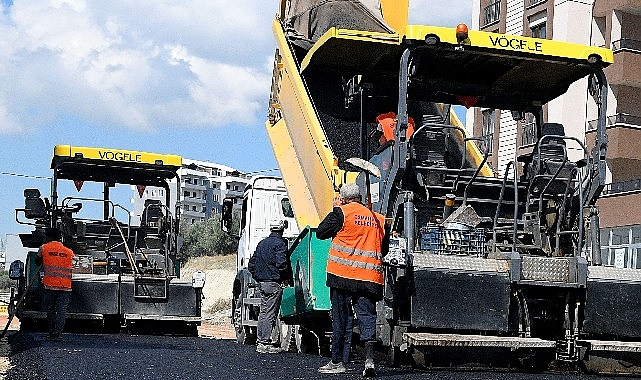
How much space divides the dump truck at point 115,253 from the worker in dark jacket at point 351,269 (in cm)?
686

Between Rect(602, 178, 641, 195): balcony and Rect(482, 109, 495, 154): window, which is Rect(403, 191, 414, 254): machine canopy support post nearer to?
Rect(482, 109, 495, 154): window

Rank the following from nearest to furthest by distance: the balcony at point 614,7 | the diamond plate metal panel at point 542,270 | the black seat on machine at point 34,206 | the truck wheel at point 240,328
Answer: the diamond plate metal panel at point 542,270, the truck wheel at point 240,328, the black seat on machine at point 34,206, the balcony at point 614,7

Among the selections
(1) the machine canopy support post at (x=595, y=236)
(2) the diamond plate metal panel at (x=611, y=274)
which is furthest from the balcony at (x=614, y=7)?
(2) the diamond plate metal panel at (x=611, y=274)

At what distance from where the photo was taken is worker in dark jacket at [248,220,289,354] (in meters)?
11.0

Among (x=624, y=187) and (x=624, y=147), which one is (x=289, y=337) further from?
(x=624, y=147)

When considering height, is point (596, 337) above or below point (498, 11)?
below

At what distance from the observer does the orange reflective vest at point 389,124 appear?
9258 millimetres

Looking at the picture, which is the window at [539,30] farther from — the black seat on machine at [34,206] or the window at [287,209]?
the window at [287,209]

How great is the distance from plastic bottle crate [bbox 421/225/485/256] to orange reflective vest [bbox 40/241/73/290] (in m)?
5.89

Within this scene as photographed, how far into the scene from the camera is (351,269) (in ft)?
26.0

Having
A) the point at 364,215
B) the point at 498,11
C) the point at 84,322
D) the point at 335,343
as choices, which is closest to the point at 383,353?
the point at 335,343

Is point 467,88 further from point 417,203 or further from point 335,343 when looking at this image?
point 335,343

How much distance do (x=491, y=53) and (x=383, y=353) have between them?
2559 millimetres

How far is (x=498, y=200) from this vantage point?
9055mm
